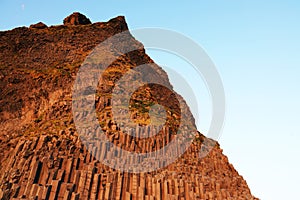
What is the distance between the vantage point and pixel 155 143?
2386 centimetres

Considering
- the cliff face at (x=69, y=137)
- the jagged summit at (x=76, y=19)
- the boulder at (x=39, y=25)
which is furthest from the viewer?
the jagged summit at (x=76, y=19)

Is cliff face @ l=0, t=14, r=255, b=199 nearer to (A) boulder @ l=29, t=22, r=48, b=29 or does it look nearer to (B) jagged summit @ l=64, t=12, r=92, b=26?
(A) boulder @ l=29, t=22, r=48, b=29

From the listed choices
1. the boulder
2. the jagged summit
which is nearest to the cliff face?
the boulder

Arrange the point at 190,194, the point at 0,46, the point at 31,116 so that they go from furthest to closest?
the point at 0,46 < the point at 31,116 < the point at 190,194

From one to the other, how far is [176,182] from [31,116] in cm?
1285

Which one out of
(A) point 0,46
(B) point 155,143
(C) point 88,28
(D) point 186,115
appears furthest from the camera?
(C) point 88,28

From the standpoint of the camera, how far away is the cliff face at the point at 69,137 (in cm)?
1955

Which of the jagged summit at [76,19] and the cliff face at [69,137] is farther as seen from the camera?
the jagged summit at [76,19]

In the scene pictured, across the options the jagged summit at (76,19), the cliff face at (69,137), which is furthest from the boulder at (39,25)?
the jagged summit at (76,19)

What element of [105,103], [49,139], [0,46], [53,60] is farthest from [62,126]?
[0,46]

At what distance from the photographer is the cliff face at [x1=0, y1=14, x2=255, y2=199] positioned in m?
19.5

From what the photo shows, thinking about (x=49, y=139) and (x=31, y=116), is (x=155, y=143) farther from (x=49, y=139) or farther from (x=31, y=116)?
(x=31, y=116)

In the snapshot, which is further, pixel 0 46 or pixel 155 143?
pixel 0 46

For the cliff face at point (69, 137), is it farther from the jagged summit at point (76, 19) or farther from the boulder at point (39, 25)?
the jagged summit at point (76, 19)
